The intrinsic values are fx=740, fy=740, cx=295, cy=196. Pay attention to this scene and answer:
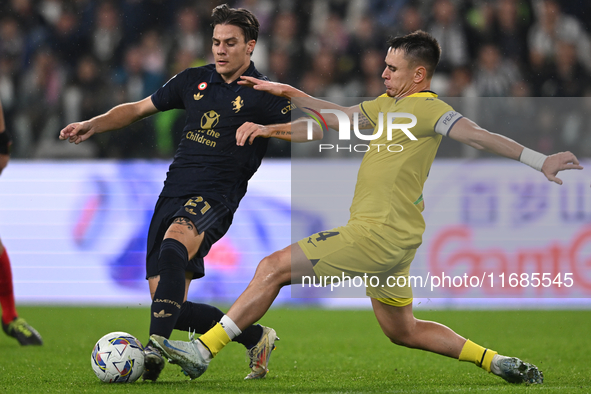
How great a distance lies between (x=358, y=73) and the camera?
10.0 metres

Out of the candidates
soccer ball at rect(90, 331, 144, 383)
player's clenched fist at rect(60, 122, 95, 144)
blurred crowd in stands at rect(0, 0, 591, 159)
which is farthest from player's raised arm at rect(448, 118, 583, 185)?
blurred crowd in stands at rect(0, 0, 591, 159)

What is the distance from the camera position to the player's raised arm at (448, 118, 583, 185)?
3.57 metres

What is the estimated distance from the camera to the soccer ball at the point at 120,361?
390 centimetres

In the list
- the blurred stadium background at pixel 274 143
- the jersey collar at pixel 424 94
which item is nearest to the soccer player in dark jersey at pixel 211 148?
the jersey collar at pixel 424 94

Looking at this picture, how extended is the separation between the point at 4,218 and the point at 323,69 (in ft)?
14.8

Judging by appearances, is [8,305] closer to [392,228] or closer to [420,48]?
[392,228]

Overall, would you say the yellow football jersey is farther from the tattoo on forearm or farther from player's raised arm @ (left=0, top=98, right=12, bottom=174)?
player's raised arm @ (left=0, top=98, right=12, bottom=174)

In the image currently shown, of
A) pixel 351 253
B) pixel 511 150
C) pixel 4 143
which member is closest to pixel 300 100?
pixel 351 253

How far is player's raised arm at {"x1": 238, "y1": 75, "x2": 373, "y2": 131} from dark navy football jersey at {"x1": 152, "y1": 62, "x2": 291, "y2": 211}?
0.40 ft

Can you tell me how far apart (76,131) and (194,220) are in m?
1.06

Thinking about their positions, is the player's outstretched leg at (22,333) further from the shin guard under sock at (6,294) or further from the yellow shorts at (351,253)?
the yellow shorts at (351,253)

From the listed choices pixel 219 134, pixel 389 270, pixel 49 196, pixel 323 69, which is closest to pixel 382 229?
pixel 389 270

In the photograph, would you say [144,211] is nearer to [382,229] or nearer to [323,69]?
[323,69]

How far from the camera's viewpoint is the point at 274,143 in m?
8.91
